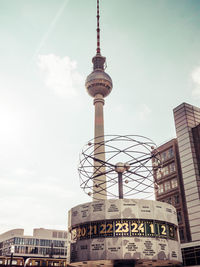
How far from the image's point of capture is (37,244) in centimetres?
11231

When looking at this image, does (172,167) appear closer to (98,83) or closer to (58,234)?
(98,83)

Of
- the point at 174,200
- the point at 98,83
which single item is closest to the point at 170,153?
the point at 174,200

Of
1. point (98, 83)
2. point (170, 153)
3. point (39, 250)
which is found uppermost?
point (98, 83)

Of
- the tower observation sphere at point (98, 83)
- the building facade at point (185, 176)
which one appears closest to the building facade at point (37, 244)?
the tower observation sphere at point (98, 83)

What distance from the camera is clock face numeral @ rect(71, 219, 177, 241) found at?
25.9 m

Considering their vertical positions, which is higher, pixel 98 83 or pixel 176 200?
pixel 98 83

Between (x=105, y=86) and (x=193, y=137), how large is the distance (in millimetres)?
33288

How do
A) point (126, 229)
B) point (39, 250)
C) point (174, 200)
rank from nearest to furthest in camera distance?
1. point (126, 229)
2. point (174, 200)
3. point (39, 250)

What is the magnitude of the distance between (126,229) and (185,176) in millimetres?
33612

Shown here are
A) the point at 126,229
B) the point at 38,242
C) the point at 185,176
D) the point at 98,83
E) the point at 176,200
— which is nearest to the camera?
the point at 126,229

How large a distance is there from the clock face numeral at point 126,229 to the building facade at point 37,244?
87.1m

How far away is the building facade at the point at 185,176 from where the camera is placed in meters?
51.8

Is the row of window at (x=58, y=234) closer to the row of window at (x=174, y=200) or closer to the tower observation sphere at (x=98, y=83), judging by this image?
the tower observation sphere at (x=98, y=83)

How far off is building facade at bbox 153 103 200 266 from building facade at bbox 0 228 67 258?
211ft
